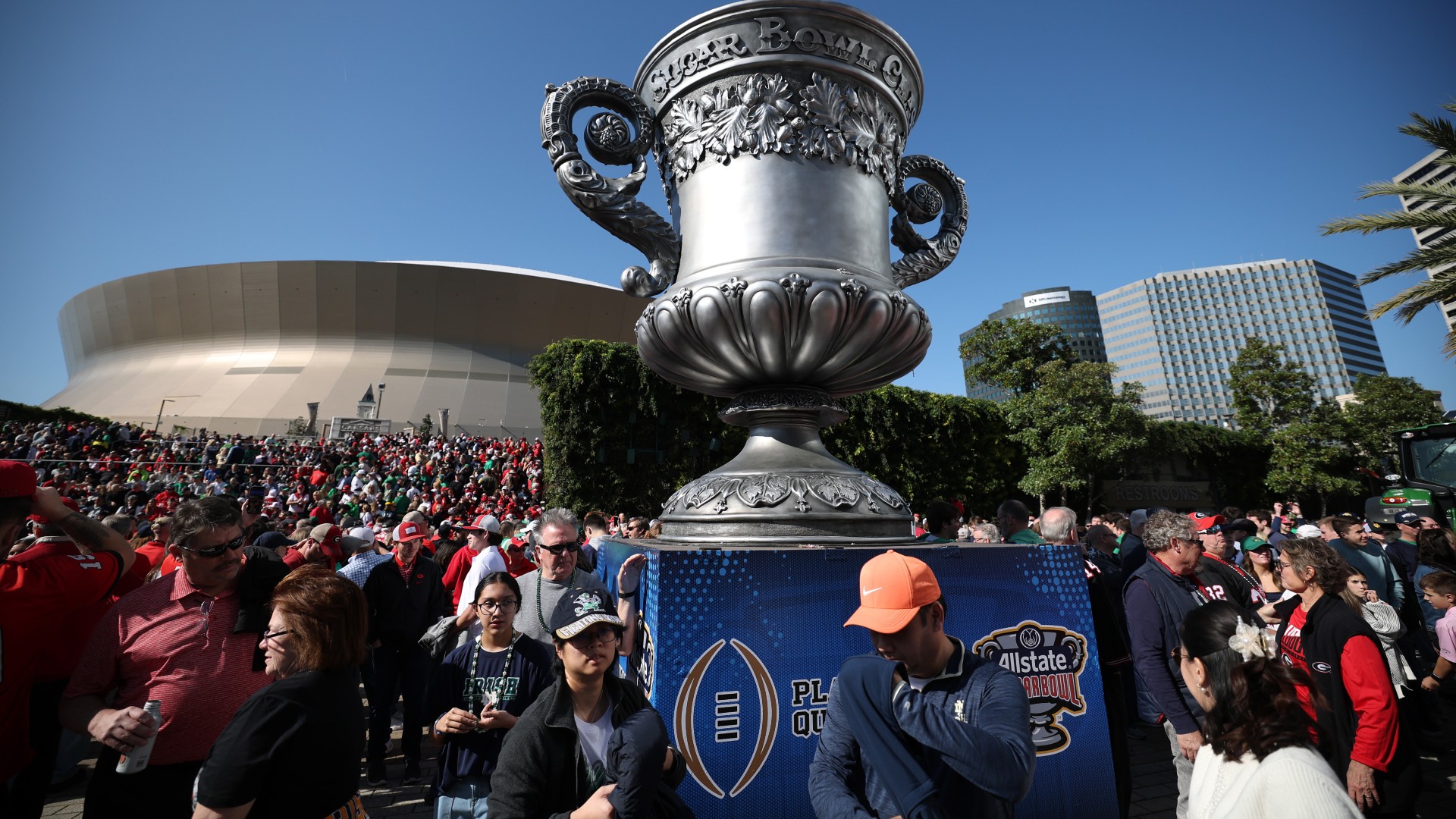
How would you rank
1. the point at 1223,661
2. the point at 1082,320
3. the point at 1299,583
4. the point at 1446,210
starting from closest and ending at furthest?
the point at 1223,661 < the point at 1299,583 < the point at 1446,210 < the point at 1082,320

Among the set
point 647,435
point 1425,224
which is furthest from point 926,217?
point 647,435

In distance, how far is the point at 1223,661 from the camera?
1.73 meters

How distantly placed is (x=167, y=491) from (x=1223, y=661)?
62.8 ft

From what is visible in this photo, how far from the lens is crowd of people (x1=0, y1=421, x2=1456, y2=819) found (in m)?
1.40

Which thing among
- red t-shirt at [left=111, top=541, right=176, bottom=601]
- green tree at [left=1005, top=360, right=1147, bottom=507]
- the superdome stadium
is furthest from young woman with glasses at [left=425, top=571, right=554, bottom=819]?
the superdome stadium

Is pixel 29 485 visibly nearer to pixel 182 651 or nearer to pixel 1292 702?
pixel 182 651

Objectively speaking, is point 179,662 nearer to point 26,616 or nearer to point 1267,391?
point 26,616

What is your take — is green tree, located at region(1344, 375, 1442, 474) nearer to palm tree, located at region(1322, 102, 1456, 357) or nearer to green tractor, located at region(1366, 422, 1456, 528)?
green tractor, located at region(1366, 422, 1456, 528)

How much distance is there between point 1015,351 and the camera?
25844 millimetres

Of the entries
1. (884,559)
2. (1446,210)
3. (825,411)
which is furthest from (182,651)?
(1446,210)

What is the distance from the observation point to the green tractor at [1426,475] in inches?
408

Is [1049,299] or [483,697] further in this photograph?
[1049,299]

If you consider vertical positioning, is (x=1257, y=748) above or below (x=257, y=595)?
below

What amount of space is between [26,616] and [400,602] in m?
2.30
